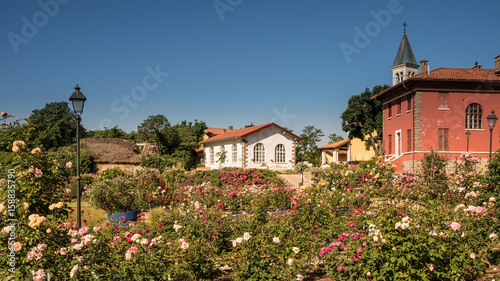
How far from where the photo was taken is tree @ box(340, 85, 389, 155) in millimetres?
38000

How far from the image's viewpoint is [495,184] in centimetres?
659

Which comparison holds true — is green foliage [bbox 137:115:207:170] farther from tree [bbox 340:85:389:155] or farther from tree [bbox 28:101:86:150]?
tree [bbox 340:85:389:155]

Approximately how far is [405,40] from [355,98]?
11.6 meters

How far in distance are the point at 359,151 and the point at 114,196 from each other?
113 ft

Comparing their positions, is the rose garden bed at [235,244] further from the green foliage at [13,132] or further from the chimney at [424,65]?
the chimney at [424,65]

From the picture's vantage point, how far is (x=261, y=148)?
31.4m

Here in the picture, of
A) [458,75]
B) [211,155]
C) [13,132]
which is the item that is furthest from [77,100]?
[211,155]

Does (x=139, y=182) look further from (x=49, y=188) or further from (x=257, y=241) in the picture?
(x=257, y=241)

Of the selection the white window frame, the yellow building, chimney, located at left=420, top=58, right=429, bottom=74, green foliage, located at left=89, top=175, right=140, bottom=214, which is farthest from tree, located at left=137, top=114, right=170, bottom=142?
green foliage, located at left=89, top=175, right=140, bottom=214

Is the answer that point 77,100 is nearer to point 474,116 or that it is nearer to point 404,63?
point 474,116

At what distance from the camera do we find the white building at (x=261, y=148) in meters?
30.5

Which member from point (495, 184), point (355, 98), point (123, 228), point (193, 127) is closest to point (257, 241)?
point (123, 228)

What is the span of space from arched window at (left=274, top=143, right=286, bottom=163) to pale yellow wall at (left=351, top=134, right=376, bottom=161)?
36.1ft

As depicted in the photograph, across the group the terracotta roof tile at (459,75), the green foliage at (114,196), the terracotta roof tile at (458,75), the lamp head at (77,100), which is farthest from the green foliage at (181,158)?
the lamp head at (77,100)
